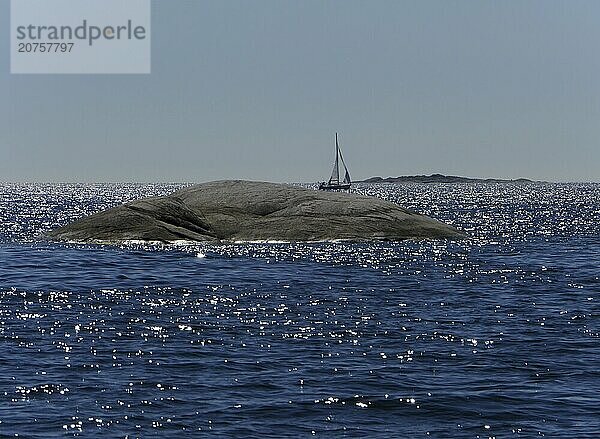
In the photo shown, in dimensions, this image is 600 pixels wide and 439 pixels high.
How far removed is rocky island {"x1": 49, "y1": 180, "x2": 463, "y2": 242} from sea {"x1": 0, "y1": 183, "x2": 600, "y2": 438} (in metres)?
7.79

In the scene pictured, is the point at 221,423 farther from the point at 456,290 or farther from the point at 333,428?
the point at 456,290

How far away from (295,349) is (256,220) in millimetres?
30348

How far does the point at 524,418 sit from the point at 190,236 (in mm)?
34167

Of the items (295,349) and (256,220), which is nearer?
(295,349)

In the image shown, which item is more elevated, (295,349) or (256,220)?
(256,220)

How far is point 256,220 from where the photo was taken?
50438 millimetres

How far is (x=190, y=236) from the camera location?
4744 cm

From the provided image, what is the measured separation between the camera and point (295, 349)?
66.7 feet

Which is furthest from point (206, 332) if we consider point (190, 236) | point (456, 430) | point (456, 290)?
point (190, 236)

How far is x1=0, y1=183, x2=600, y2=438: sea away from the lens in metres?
14.7

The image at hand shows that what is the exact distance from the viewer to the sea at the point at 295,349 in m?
14.7

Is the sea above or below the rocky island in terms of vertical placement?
below

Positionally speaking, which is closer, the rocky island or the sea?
the sea

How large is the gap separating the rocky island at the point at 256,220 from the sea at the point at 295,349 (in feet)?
25.6
